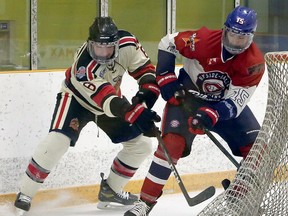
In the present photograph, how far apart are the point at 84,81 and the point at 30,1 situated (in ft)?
4.46

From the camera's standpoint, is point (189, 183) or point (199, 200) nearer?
point (199, 200)

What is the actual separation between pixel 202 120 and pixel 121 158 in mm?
962

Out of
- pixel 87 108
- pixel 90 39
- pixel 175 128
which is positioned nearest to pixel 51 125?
pixel 87 108

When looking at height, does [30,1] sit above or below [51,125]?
above

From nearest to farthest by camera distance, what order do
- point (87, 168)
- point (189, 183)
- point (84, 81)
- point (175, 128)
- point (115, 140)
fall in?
point (175, 128) → point (84, 81) → point (115, 140) → point (87, 168) → point (189, 183)

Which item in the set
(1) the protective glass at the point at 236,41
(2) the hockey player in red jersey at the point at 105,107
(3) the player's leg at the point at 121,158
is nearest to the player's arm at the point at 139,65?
(2) the hockey player in red jersey at the point at 105,107

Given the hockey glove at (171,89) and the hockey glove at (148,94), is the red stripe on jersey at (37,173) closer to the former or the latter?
the hockey glove at (148,94)

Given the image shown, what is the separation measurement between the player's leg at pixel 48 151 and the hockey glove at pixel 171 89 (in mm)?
596

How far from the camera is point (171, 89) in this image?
409cm

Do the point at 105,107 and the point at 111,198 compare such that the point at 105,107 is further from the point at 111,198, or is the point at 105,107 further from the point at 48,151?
the point at 111,198

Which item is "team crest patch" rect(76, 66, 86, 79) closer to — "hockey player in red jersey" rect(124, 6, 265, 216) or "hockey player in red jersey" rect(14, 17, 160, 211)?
"hockey player in red jersey" rect(14, 17, 160, 211)

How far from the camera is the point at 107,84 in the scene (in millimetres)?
4270

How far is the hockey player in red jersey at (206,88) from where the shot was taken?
13.1ft

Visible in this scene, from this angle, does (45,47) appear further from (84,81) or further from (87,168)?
(84,81)
